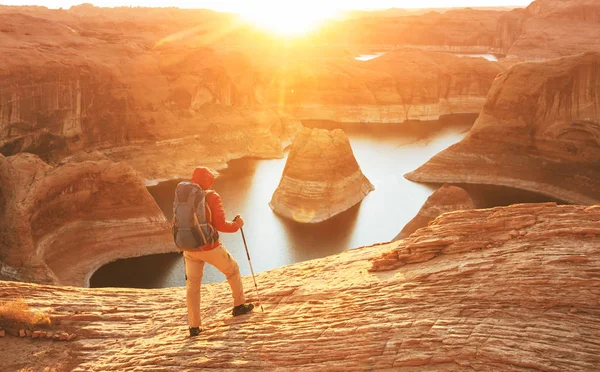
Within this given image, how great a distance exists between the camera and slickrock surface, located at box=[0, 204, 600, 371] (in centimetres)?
703

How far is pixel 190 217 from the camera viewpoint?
7.74 metres

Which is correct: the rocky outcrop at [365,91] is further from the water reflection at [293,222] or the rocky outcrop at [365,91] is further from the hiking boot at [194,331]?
the hiking boot at [194,331]

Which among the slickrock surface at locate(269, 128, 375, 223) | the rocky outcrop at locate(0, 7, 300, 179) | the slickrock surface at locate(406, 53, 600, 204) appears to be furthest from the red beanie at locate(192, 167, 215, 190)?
the slickrock surface at locate(406, 53, 600, 204)

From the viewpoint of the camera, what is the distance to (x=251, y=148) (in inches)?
1927

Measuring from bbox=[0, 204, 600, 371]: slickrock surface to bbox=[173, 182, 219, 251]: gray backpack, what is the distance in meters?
1.59

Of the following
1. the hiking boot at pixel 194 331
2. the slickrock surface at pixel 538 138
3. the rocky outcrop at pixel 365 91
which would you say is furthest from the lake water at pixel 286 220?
the hiking boot at pixel 194 331

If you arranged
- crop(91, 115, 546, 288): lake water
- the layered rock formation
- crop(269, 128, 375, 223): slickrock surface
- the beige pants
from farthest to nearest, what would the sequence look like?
the layered rock formation < crop(269, 128, 375, 223): slickrock surface < crop(91, 115, 546, 288): lake water < the beige pants

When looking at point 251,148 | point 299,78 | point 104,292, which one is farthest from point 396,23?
point 104,292

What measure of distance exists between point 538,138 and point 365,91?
27.9 m

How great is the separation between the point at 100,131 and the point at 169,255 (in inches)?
748

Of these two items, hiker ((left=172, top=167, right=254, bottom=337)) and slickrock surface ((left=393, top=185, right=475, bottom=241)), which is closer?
hiker ((left=172, top=167, right=254, bottom=337))

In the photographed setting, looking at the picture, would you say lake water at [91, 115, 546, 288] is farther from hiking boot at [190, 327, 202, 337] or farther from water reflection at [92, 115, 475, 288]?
hiking boot at [190, 327, 202, 337]

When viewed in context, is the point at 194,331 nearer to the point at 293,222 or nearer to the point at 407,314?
the point at 407,314

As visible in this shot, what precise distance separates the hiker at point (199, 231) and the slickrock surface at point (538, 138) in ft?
113
